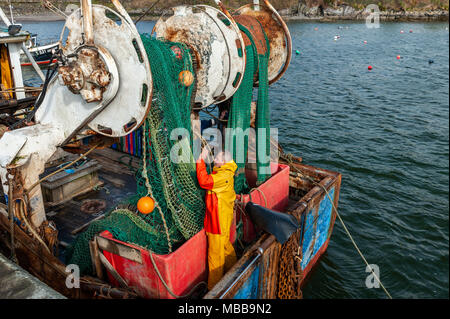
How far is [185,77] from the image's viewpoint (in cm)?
493

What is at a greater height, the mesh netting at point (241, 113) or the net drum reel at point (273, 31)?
the net drum reel at point (273, 31)

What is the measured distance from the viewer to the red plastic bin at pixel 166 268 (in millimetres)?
4715

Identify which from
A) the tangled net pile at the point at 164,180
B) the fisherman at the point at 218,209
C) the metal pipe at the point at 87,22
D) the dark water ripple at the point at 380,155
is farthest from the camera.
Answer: the dark water ripple at the point at 380,155

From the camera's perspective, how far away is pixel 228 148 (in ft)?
21.0

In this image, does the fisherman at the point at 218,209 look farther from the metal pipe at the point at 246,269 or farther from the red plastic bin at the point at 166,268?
the metal pipe at the point at 246,269

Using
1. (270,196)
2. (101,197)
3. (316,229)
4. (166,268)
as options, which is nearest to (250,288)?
(166,268)

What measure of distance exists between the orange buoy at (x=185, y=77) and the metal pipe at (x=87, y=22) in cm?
120

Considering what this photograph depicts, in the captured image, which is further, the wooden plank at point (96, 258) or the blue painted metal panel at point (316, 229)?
the blue painted metal panel at point (316, 229)

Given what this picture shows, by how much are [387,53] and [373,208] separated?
30.1m

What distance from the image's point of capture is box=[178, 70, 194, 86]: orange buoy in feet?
16.1

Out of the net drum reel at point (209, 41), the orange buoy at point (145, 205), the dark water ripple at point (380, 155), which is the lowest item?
the dark water ripple at point (380, 155)

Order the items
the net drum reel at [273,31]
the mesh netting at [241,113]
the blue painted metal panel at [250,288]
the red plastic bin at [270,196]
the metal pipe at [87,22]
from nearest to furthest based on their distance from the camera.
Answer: the metal pipe at [87,22] < the blue painted metal panel at [250,288] < the mesh netting at [241,113] < the red plastic bin at [270,196] < the net drum reel at [273,31]

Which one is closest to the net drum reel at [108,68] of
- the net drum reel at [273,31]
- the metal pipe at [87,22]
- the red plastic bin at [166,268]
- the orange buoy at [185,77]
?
the metal pipe at [87,22]
